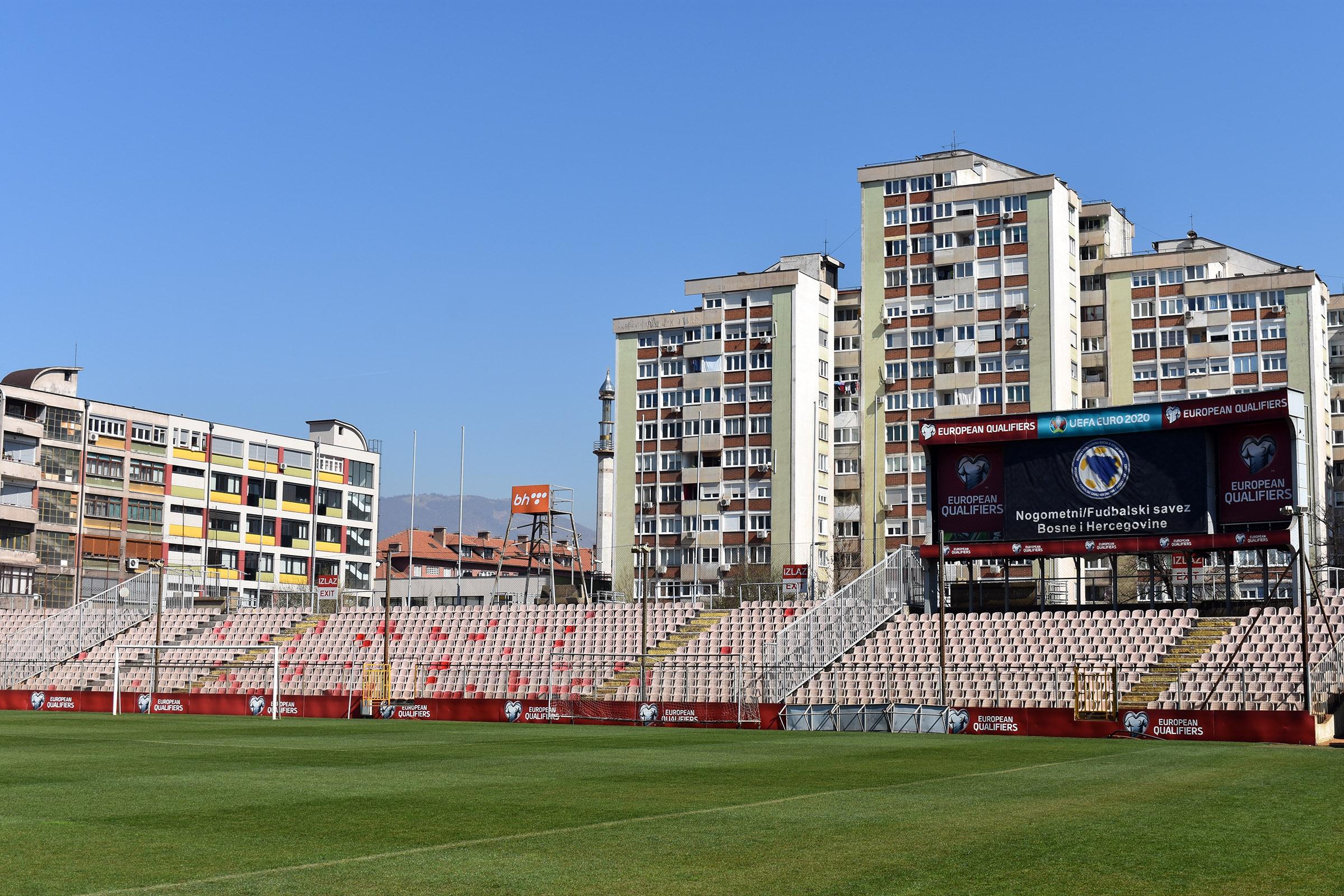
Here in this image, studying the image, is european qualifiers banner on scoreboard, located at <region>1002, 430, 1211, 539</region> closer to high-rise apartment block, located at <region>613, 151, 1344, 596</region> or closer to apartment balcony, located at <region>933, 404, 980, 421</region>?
high-rise apartment block, located at <region>613, 151, 1344, 596</region>

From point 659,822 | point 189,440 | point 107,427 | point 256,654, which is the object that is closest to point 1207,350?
point 256,654

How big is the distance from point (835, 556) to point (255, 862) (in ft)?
361

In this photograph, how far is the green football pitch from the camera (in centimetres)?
1304

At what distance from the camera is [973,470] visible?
59.7 m

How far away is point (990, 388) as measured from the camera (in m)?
120

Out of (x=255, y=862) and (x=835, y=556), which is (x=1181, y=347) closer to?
(x=835, y=556)

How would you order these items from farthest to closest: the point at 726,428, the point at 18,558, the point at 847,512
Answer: the point at 726,428, the point at 847,512, the point at 18,558

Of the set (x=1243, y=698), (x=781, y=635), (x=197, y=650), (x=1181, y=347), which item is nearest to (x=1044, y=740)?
(x=1243, y=698)

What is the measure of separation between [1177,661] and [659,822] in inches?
1509

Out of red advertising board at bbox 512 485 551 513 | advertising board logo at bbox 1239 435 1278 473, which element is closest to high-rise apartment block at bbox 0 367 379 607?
red advertising board at bbox 512 485 551 513

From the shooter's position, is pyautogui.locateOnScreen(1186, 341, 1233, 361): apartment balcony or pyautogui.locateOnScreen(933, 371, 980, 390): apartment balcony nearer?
pyautogui.locateOnScreen(933, 371, 980, 390): apartment balcony

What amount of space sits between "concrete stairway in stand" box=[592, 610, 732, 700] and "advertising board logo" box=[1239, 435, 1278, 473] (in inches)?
909

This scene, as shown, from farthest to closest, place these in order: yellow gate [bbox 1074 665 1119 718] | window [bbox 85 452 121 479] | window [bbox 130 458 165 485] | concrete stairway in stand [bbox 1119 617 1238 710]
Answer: window [bbox 130 458 165 485] → window [bbox 85 452 121 479] → concrete stairway in stand [bbox 1119 617 1238 710] → yellow gate [bbox 1074 665 1119 718]

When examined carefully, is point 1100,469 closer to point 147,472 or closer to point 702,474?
point 702,474
